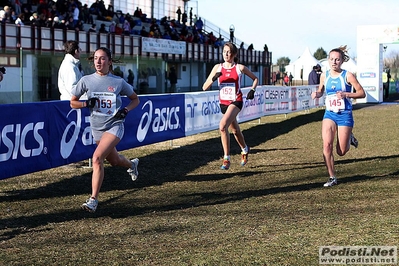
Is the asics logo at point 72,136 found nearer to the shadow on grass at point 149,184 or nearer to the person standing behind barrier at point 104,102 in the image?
the shadow on grass at point 149,184

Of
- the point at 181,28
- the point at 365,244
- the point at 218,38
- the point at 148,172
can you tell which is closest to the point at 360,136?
the point at 148,172

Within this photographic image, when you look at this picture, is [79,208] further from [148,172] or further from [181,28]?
[181,28]

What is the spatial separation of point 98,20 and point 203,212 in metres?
29.1

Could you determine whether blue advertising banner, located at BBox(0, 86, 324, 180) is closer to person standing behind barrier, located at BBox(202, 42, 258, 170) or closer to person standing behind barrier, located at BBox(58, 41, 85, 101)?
person standing behind barrier, located at BBox(58, 41, 85, 101)

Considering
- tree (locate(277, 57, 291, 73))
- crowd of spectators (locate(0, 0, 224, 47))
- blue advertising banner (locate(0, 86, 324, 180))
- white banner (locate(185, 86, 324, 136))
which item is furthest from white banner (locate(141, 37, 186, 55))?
tree (locate(277, 57, 291, 73))

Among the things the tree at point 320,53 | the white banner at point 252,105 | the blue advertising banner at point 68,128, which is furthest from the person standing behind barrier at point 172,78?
the tree at point 320,53

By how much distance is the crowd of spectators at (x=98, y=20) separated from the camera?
1088 inches

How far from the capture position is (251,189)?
29.2ft

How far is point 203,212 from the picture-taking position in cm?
732

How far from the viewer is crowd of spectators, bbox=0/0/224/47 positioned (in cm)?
2762

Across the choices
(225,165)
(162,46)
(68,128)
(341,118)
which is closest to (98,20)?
(162,46)

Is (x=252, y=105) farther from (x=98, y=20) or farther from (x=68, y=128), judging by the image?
(x=98, y=20)

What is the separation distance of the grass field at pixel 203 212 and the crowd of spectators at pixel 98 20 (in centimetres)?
1678

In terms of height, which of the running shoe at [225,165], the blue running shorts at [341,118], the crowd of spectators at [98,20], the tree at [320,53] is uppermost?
the tree at [320,53]
